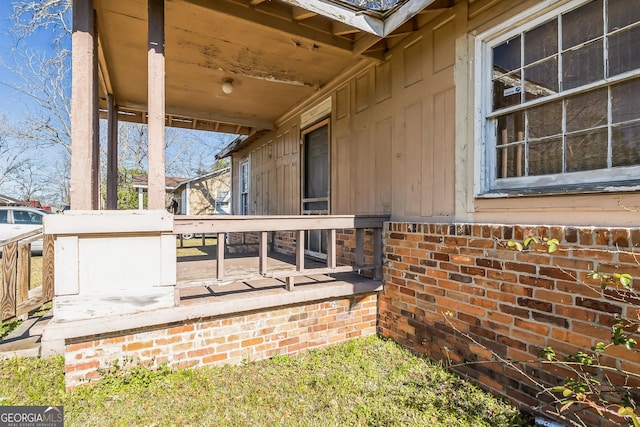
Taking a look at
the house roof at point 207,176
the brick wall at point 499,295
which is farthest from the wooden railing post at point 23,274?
the house roof at point 207,176

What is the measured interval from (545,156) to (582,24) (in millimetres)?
865

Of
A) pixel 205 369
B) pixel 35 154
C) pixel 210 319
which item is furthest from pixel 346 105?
pixel 35 154

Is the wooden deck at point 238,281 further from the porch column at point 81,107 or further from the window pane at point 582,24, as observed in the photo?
the window pane at point 582,24

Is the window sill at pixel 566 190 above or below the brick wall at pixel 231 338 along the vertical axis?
above

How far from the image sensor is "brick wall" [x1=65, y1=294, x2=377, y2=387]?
2492 mm

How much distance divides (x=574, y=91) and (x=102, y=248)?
11.6ft

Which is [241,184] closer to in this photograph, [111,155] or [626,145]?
[111,155]

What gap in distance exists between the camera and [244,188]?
934 centimetres

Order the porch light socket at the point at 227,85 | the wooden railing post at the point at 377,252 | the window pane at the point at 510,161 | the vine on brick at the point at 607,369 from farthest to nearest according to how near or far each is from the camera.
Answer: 1. the porch light socket at the point at 227,85
2. the wooden railing post at the point at 377,252
3. the window pane at the point at 510,161
4. the vine on brick at the point at 607,369

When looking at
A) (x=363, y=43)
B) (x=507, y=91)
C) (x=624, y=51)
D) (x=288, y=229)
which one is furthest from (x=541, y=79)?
(x=288, y=229)

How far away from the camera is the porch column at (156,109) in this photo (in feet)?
8.89

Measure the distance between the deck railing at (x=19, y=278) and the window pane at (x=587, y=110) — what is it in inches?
200

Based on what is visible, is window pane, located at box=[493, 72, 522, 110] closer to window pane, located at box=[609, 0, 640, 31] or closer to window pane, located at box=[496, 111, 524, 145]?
window pane, located at box=[496, 111, 524, 145]

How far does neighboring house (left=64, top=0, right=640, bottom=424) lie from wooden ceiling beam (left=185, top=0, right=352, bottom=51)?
13 mm
